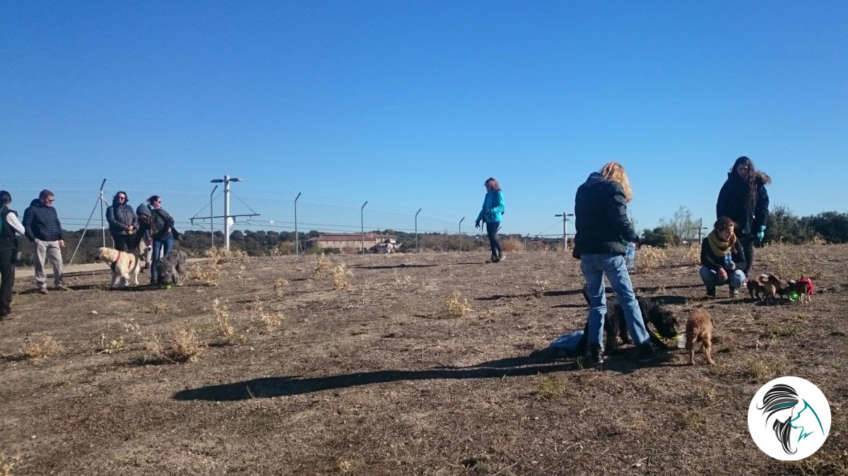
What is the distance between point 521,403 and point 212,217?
19.4 metres

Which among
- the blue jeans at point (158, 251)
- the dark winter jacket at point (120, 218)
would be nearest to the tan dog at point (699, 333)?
the blue jeans at point (158, 251)

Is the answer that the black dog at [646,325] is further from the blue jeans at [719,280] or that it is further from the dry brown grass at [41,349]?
the dry brown grass at [41,349]

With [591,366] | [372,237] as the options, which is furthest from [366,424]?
[372,237]

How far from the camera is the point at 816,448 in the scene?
3486 mm

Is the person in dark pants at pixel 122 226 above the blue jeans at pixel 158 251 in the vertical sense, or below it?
above

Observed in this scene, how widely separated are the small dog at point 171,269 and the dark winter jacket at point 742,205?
9.80 meters

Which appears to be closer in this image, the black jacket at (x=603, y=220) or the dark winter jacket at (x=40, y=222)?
the black jacket at (x=603, y=220)

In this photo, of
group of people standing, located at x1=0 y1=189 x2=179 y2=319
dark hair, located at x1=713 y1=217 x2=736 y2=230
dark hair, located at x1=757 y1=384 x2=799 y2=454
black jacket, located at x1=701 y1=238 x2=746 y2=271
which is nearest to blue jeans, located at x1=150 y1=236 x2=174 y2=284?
group of people standing, located at x1=0 y1=189 x2=179 y2=319

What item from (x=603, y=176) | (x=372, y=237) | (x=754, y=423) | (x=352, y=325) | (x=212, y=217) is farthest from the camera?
(x=372, y=237)

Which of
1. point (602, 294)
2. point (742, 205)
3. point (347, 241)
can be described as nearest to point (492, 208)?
point (742, 205)

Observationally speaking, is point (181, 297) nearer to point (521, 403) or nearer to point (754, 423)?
point (521, 403)

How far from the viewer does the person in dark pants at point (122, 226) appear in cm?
1292

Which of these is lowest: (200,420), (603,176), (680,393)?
(200,420)

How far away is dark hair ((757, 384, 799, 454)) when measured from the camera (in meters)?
3.60
